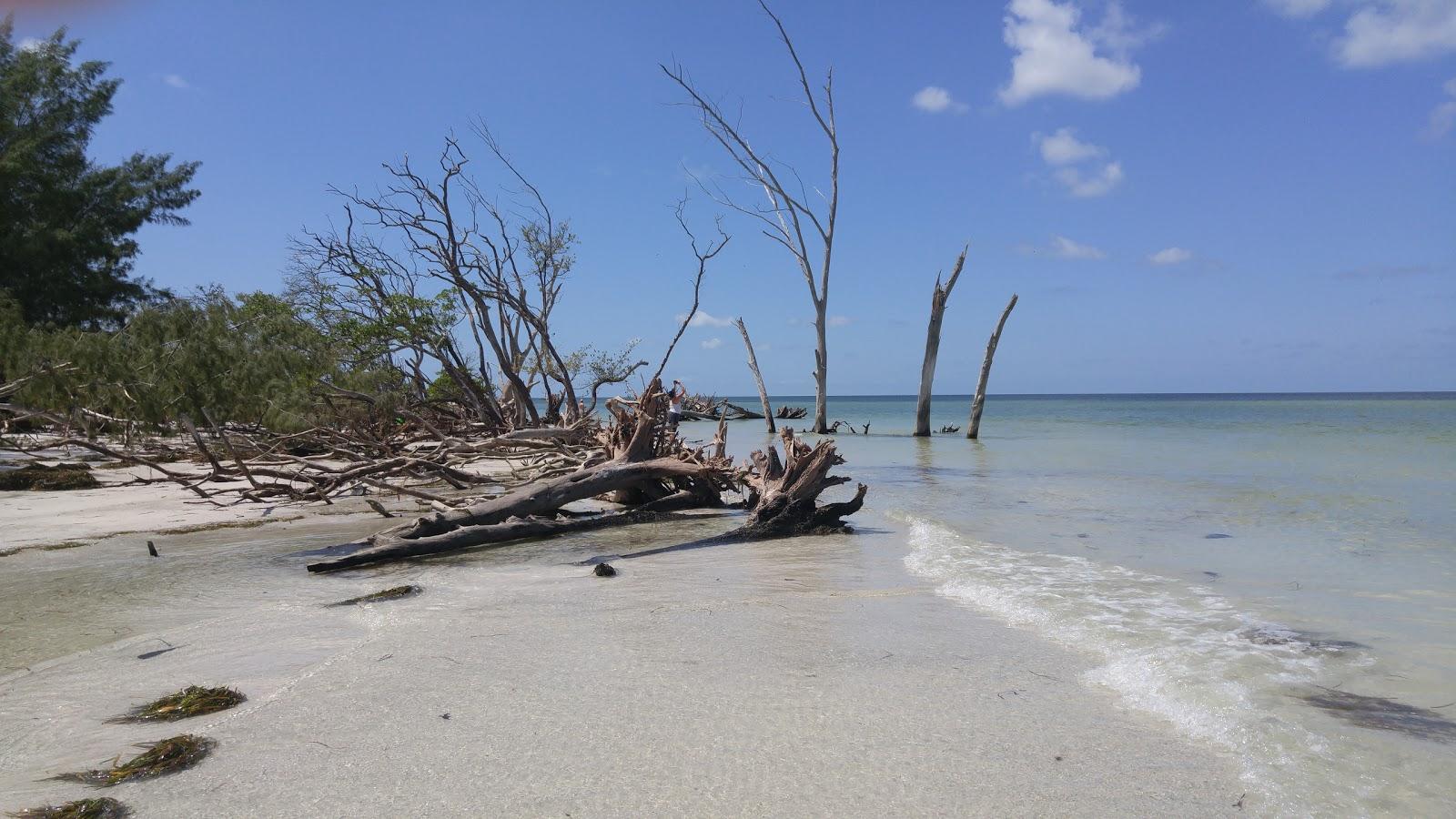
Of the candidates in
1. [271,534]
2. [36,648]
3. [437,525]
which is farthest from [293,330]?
[36,648]

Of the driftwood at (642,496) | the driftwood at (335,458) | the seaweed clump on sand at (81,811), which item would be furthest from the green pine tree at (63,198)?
the seaweed clump on sand at (81,811)

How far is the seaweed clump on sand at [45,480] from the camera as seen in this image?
336 inches

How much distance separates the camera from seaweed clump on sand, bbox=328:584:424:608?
13.9 feet

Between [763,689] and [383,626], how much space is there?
1906 millimetres

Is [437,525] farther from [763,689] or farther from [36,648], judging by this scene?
[763,689]

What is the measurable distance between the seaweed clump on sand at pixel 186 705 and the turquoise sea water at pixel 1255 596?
3233mm

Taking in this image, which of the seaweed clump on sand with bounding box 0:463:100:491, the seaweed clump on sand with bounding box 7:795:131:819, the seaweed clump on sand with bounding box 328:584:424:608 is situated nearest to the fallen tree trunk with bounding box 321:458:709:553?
the seaweed clump on sand with bounding box 328:584:424:608

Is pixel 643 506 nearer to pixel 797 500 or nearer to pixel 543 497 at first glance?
pixel 543 497

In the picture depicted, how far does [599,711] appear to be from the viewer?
9.03 ft

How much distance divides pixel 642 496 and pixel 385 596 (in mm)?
4030

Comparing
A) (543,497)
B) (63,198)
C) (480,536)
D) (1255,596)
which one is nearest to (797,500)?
(543,497)

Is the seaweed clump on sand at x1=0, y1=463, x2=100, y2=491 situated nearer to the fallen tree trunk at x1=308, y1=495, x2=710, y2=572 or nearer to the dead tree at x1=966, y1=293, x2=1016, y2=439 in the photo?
the fallen tree trunk at x1=308, y1=495, x2=710, y2=572

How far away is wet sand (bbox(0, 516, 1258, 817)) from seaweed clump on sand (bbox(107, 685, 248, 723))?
7 cm

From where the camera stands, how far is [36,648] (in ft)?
11.0
